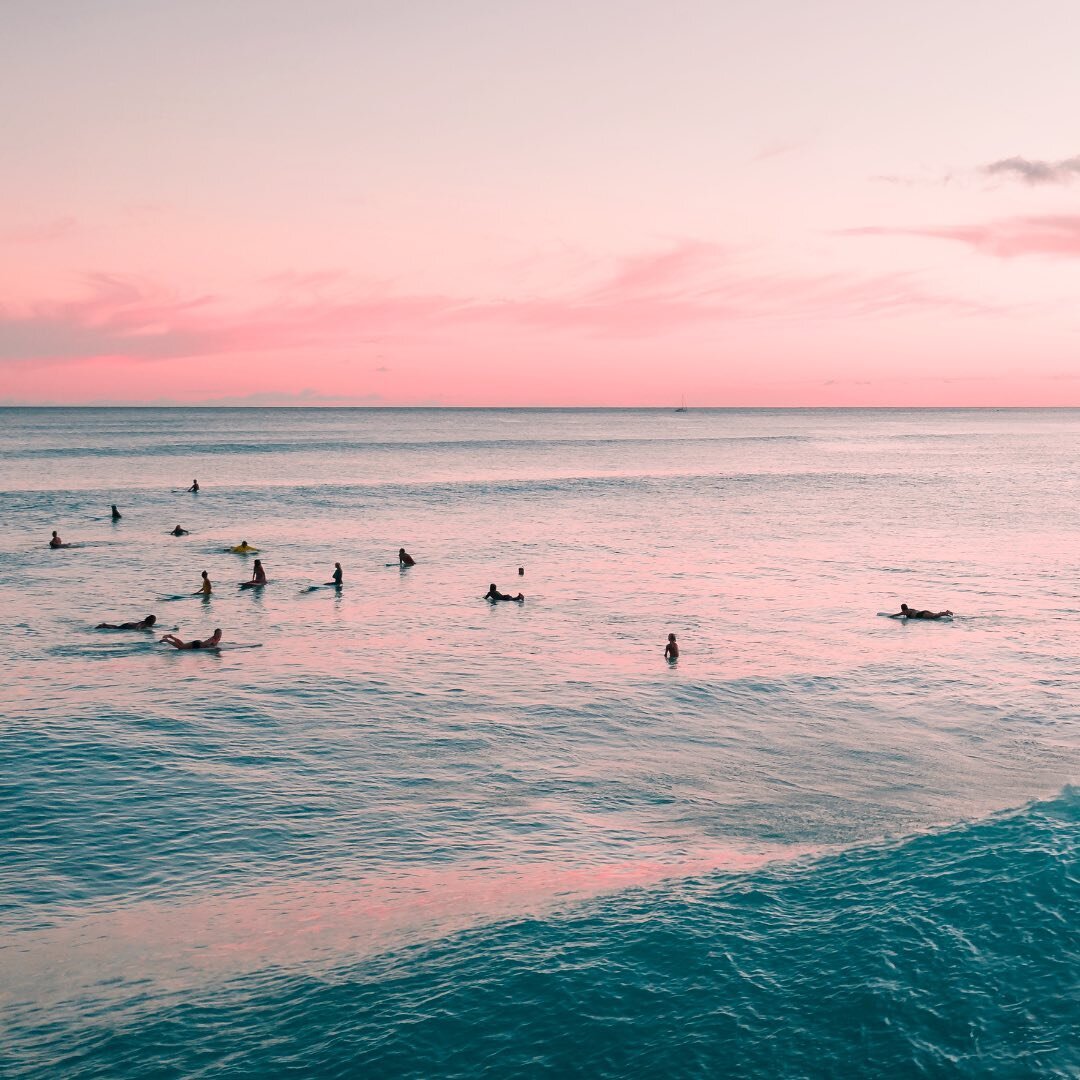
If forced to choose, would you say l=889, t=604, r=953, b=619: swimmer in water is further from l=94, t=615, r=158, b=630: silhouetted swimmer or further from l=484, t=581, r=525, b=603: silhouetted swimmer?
l=94, t=615, r=158, b=630: silhouetted swimmer

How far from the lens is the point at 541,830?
86.3ft

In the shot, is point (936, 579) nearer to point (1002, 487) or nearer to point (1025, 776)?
point (1025, 776)

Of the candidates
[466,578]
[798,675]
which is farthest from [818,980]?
[466,578]

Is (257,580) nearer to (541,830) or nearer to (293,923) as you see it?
(541,830)

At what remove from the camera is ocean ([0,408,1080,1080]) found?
17688mm

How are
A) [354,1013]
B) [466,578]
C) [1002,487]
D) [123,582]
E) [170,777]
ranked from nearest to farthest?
[354,1013] < [170,777] < [123,582] < [466,578] < [1002,487]

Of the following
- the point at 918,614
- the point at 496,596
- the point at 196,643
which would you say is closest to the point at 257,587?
the point at 496,596

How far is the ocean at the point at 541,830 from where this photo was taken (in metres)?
17.7

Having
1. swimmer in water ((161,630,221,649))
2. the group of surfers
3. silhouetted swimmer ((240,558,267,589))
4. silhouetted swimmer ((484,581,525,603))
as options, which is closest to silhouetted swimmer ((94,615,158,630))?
the group of surfers

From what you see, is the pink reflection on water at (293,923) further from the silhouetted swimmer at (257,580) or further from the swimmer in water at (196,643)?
the silhouetted swimmer at (257,580)

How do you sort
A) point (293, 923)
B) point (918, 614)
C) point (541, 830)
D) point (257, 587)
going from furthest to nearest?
point (257, 587) < point (918, 614) < point (541, 830) < point (293, 923)

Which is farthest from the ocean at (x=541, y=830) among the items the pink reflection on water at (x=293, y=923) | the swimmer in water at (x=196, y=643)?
the swimmer in water at (x=196, y=643)

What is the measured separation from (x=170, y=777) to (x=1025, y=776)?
25447 millimetres

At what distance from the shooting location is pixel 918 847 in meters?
24.5
